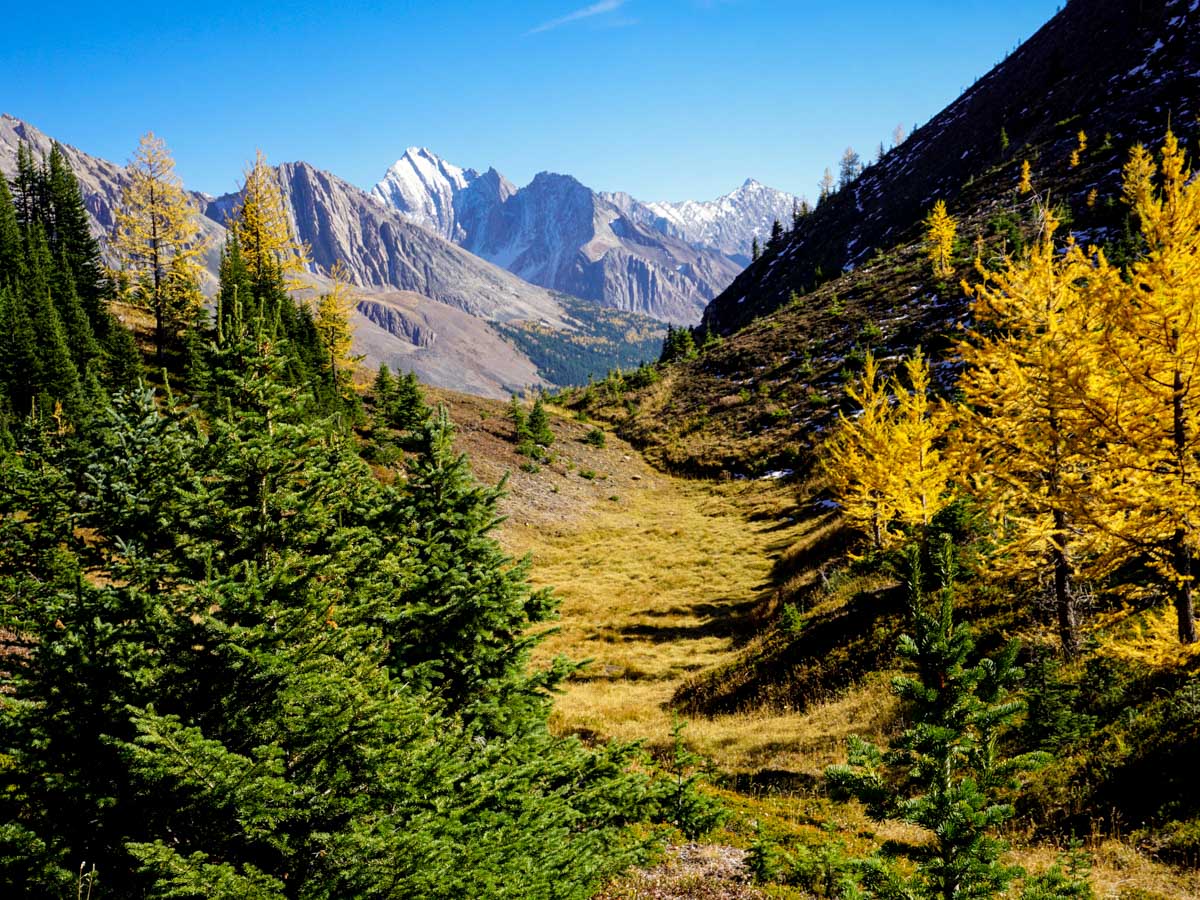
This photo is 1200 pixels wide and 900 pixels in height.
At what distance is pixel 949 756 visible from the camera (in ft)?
12.1

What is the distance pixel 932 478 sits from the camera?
65.1 ft

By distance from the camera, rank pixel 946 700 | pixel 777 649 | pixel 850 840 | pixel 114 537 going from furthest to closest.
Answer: pixel 777 649 → pixel 850 840 → pixel 114 537 → pixel 946 700

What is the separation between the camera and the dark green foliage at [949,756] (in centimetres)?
342

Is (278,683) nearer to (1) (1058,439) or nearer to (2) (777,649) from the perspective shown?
(1) (1058,439)

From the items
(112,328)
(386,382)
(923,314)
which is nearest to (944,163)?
(923,314)

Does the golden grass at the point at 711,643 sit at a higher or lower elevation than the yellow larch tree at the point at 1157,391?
lower

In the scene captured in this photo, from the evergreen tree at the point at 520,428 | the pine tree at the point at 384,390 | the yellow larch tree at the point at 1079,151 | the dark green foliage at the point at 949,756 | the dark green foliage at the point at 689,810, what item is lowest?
the dark green foliage at the point at 689,810

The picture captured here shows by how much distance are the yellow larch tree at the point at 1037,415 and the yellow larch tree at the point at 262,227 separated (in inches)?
1678

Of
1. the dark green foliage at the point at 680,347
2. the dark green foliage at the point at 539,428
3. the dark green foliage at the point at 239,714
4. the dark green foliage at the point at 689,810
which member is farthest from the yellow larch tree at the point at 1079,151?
the dark green foliage at the point at 239,714

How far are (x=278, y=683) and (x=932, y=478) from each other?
20.5 metres

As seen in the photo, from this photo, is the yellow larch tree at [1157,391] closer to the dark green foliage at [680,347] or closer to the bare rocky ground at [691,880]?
the bare rocky ground at [691,880]

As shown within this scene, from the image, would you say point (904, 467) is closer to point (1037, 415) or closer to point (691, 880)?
point (1037, 415)

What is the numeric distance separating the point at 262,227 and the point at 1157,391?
48574 millimetres

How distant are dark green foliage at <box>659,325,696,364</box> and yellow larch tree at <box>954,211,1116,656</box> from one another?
70.9 metres
